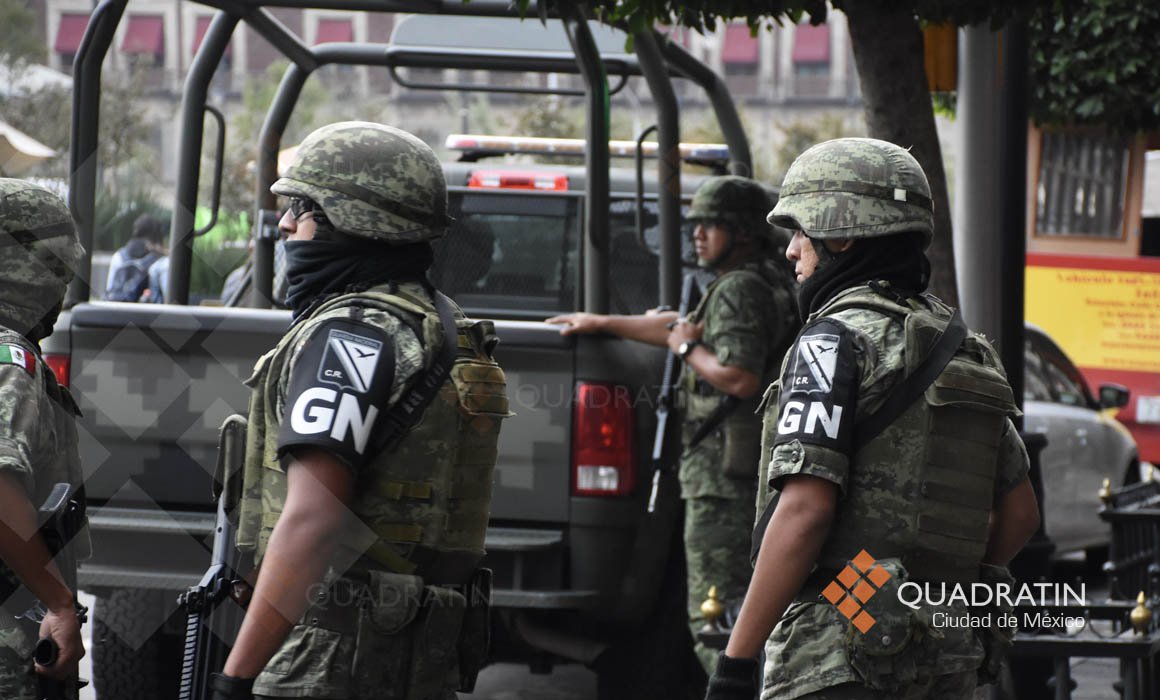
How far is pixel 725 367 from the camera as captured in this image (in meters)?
5.27

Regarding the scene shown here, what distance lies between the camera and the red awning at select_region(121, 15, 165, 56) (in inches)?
2379

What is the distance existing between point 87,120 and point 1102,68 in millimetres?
7328

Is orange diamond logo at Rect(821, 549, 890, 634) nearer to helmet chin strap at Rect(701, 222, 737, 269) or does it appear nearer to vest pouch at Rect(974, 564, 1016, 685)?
vest pouch at Rect(974, 564, 1016, 685)

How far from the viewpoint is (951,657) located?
295cm

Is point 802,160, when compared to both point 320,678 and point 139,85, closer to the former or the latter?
point 320,678

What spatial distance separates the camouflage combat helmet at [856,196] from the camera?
3.03 meters

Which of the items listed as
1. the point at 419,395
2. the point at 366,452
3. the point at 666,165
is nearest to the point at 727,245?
the point at 666,165

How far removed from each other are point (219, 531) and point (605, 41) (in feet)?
13.8

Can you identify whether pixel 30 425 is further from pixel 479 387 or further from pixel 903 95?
pixel 903 95

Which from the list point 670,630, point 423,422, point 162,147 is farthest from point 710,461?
point 162,147

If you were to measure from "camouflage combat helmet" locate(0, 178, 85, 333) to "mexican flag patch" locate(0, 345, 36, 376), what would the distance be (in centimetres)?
13

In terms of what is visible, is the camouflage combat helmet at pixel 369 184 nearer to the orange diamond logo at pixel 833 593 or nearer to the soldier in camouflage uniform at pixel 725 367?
the orange diamond logo at pixel 833 593

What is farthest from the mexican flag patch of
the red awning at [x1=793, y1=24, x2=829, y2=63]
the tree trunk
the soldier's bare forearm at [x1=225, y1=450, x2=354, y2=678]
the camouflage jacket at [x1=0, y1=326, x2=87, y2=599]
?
the red awning at [x1=793, y1=24, x2=829, y2=63]

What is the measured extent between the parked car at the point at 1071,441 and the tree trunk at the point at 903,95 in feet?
13.5
